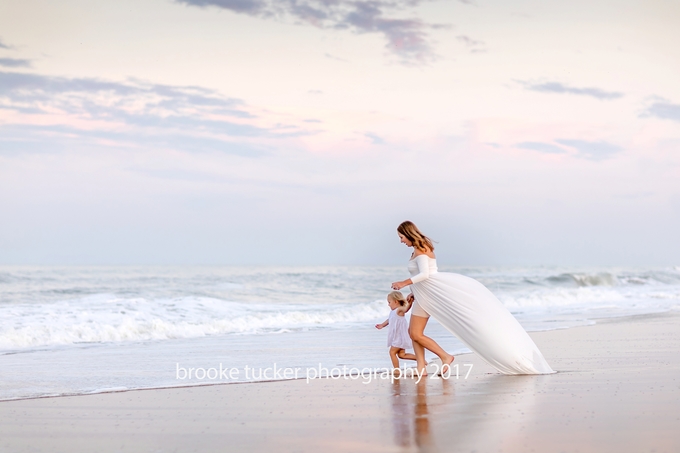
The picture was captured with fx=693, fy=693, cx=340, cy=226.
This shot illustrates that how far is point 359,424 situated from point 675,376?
13.6ft

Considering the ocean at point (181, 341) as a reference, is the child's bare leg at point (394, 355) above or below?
above

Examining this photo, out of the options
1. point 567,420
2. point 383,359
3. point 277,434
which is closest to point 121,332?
point 383,359

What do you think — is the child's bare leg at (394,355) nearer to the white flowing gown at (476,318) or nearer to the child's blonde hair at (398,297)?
the child's blonde hair at (398,297)

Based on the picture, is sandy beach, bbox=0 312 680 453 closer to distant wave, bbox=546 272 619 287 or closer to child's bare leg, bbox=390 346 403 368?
child's bare leg, bbox=390 346 403 368

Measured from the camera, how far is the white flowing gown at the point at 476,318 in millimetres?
7754

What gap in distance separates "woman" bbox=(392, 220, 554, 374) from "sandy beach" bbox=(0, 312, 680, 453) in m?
0.29

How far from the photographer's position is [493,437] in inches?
191

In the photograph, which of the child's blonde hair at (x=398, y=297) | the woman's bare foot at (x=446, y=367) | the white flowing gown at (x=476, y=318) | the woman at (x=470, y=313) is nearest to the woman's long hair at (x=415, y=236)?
the woman at (x=470, y=313)

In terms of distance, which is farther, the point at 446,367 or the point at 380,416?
the point at 446,367

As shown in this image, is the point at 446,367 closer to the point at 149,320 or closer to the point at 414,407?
the point at 414,407

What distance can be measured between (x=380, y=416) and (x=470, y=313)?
247 cm

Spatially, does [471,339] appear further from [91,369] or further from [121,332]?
[121,332]

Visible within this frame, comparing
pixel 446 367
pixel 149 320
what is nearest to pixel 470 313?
pixel 446 367

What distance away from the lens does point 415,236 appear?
7727mm
